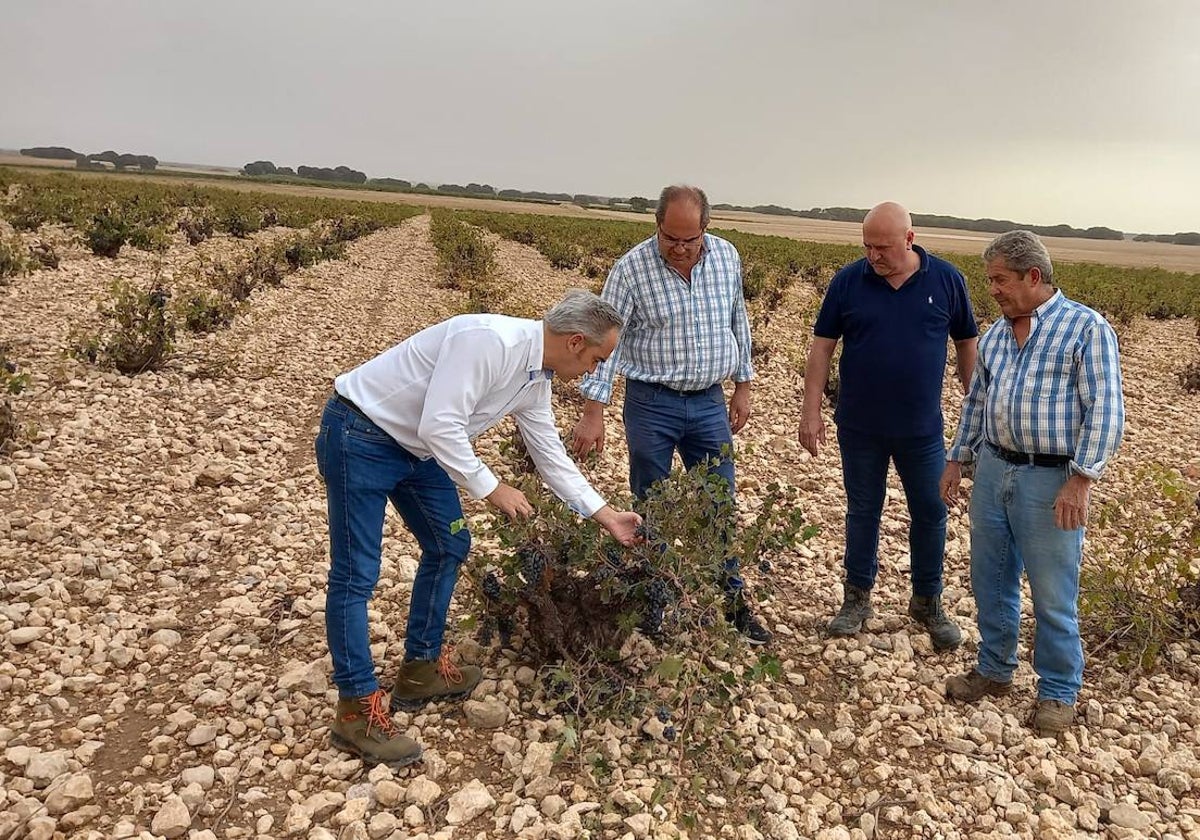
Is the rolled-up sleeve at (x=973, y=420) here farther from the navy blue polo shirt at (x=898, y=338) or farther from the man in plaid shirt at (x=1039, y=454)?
the navy blue polo shirt at (x=898, y=338)

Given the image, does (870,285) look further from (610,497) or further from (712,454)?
(610,497)

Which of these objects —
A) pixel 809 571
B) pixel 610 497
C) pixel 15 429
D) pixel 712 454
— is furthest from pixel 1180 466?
pixel 15 429

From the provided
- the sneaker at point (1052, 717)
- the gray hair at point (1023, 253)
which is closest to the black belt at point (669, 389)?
the gray hair at point (1023, 253)

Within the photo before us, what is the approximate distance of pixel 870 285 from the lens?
3799 mm

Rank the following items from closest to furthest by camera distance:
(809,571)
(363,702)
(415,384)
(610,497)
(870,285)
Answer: (415,384)
(363,702)
(610,497)
(870,285)
(809,571)

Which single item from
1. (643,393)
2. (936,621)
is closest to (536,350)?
(643,393)

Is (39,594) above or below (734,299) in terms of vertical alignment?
below

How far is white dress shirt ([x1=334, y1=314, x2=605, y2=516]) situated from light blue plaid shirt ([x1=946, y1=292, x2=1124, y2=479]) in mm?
1891

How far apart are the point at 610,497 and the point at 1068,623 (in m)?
1.95

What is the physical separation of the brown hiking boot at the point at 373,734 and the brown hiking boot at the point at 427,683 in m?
0.24

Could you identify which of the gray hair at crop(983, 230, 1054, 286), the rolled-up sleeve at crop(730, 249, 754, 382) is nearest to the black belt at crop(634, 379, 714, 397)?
the rolled-up sleeve at crop(730, 249, 754, 382)

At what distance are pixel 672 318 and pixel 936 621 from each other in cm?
206

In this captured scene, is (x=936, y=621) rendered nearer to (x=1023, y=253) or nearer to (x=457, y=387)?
(x=1023, y=253)

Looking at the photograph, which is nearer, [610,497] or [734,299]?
[610,497]
